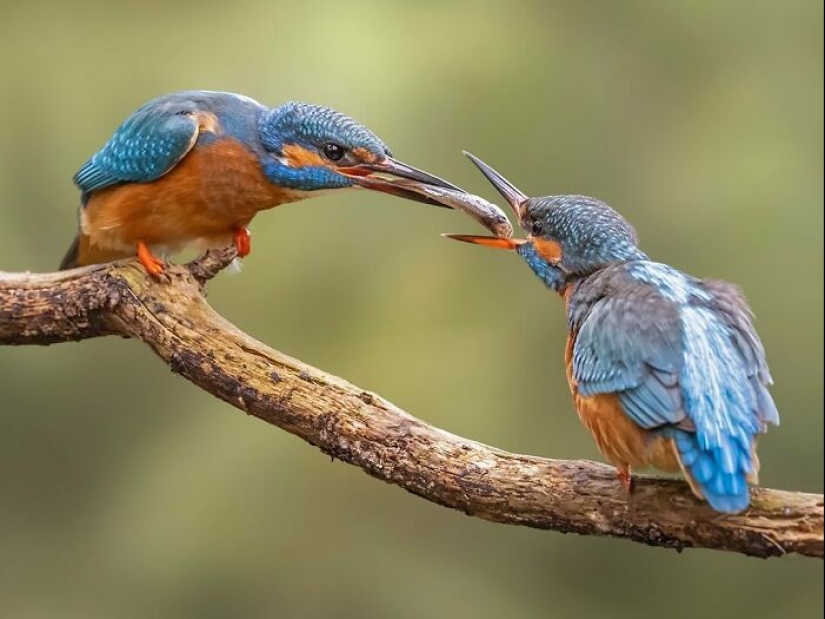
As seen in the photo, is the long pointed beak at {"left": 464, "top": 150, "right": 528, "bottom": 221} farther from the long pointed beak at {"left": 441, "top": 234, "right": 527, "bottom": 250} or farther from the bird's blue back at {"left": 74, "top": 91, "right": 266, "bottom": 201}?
the bird's blue back at {"left": 74, "top": 91, "right": 266, "bottom": 201}

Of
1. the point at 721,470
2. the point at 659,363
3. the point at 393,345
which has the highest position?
the point at 393,345

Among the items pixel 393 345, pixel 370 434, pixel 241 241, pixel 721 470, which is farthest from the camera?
pixel 393 345

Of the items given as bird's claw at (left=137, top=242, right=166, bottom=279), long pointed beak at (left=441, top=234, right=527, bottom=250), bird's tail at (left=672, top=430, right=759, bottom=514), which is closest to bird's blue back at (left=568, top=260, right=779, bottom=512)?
bird's tail at (left=672, top=430, right=759, bottom=514)

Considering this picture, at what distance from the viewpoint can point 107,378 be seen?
3.64 metres

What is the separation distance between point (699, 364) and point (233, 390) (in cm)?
81

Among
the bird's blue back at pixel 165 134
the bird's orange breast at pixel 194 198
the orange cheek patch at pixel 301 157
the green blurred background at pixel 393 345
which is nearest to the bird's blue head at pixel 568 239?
the orange cheek patch at pixel 301 157

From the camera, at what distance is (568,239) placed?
6.53 feet

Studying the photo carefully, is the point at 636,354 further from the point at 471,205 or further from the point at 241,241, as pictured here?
the point at 241,241

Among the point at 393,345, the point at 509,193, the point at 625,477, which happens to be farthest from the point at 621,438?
the point at 393,345

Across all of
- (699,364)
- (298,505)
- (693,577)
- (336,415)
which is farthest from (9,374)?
(699,364)

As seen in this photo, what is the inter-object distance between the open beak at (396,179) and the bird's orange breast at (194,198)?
16cm

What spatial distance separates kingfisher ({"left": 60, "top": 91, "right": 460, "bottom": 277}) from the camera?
227 cm

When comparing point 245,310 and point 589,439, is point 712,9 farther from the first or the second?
point 245,310

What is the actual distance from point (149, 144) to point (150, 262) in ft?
1.16
